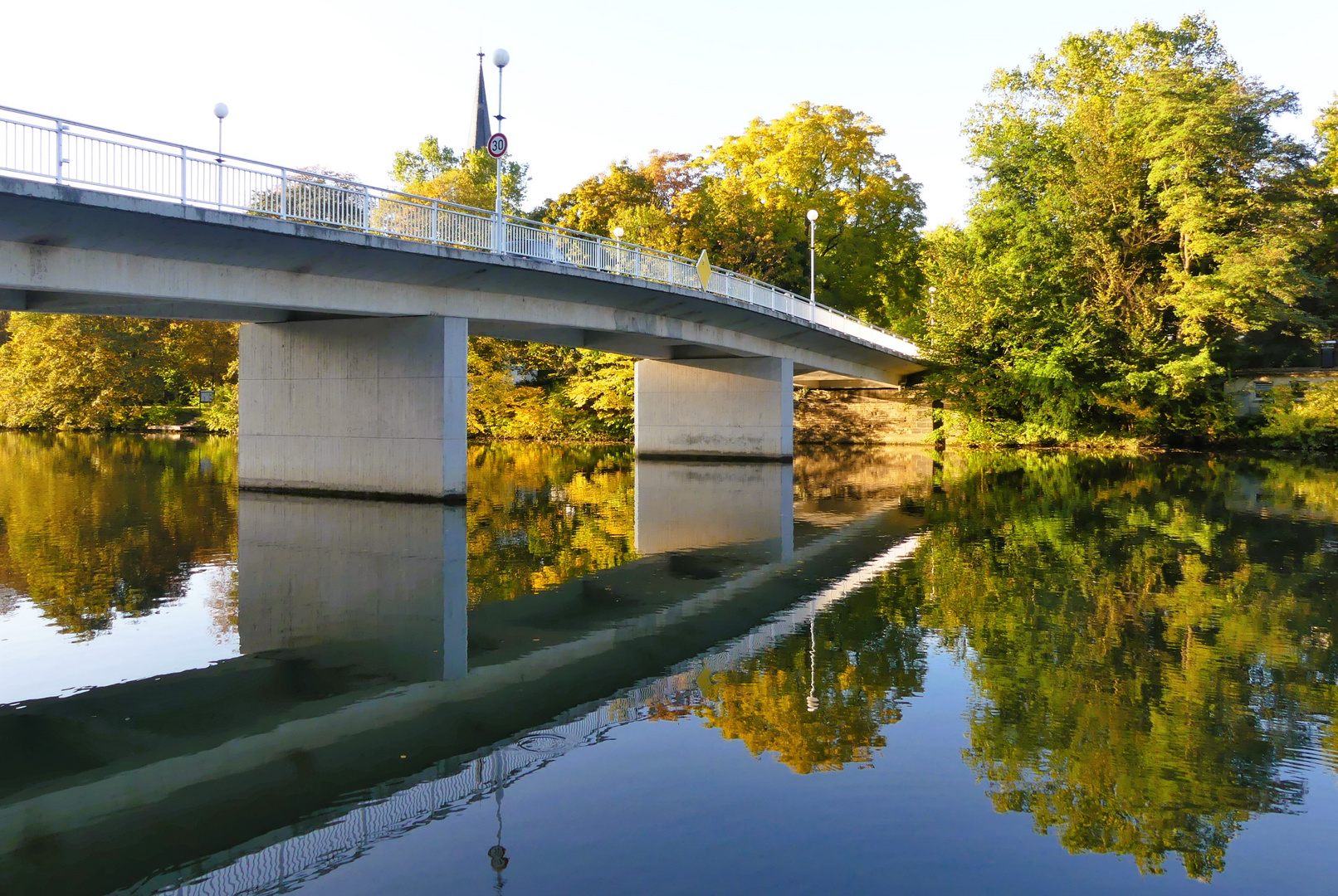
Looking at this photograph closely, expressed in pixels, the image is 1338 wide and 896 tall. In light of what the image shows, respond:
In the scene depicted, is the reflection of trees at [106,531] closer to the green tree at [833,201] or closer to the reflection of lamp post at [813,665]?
the reflection of lamp post at [813,665]

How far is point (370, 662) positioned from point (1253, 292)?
132 feet

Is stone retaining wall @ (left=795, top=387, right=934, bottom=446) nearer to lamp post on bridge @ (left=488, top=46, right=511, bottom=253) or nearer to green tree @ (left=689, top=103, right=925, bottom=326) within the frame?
green tree @ (left=689, top=103, right=925, bottom=326)

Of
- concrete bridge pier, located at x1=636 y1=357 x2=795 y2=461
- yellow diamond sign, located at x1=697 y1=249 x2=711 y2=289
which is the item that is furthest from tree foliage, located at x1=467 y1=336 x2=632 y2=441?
yellow diamond sign, located at x1=697 y1=249 x2=711 y2=289

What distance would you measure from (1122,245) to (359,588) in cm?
4153

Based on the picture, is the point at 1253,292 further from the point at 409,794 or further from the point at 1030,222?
the point at 409,794

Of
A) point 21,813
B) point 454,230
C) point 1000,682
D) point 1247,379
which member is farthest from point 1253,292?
point 21,813

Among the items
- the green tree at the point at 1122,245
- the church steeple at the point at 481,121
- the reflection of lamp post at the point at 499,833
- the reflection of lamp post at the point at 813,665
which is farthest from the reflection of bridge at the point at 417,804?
the green tree at the point at 1122,245

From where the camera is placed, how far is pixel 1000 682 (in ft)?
26.2

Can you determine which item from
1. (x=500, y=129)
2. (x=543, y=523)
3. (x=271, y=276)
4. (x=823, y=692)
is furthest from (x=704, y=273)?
(x=823, y=692)

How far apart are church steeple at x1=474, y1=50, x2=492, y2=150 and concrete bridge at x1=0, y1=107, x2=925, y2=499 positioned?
1.83 metres

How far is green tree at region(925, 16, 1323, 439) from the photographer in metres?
39.8

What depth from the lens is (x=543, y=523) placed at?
753 inches

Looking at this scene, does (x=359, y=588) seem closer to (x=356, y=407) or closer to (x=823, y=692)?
(x=823, y=692)

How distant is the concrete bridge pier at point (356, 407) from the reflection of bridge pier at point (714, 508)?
465cm
